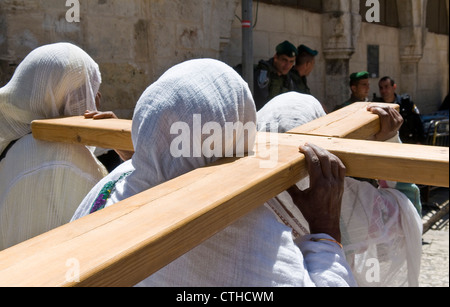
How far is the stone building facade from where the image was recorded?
318 cm

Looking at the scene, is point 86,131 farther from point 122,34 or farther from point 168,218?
point 122,34

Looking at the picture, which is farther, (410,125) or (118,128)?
(410,125)

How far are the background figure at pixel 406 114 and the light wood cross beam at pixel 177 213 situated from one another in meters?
4.44

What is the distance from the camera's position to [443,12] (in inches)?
435

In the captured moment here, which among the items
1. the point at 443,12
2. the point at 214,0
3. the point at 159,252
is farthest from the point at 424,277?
the point at 443,12

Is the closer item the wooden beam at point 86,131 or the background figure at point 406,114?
the wooden beam at point 86,131

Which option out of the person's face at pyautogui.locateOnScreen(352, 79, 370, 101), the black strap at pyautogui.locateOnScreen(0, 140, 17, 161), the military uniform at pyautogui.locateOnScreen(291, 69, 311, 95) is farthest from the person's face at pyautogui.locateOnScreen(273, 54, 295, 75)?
the black strap at pyautogui.locateOnScreen(0, 140, 17, 161)

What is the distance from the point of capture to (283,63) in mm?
4273

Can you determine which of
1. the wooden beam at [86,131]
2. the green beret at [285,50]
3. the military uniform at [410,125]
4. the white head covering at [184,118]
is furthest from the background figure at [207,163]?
the military uniform at [410,125]

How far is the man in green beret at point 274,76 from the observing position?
4.23 metres

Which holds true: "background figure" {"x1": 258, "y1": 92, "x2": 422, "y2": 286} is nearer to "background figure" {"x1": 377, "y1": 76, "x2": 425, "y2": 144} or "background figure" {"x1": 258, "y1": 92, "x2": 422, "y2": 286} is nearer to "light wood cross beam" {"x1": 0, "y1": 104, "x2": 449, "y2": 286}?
"light wood cross beam" {"x1": 0, "y1": 104, "x2": 449, "y2": 286}

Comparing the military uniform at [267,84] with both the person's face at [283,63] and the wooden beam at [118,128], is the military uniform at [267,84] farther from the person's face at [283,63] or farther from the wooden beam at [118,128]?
the wooden beam at [118,128]

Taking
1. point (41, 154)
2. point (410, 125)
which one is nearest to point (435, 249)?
point (410, 125)

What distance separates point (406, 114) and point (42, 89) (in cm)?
469
